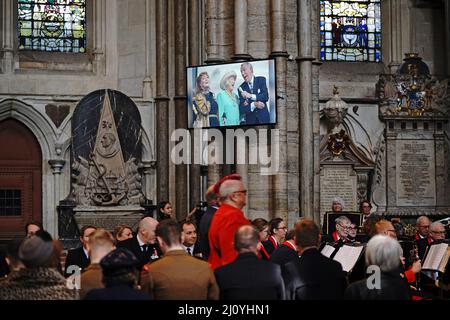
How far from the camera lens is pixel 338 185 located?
77.2ft

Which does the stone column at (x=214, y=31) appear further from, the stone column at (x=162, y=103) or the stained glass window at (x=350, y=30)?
the stained glass window at (x=350, y=30)

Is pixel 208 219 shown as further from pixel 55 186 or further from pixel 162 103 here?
pixel 162 103

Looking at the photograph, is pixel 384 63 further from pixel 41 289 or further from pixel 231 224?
pixel 41 289

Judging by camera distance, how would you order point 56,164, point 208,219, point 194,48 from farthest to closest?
point 194,48
point 56,164
point 208,219

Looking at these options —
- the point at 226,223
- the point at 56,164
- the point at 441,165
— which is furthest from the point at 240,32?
the point at 226,223

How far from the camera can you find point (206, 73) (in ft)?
58.5

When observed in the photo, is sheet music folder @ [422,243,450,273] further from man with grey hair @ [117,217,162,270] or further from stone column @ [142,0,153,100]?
stone column @ [142,0,153,100]

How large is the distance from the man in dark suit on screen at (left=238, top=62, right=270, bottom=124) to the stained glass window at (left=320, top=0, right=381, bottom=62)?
776cm

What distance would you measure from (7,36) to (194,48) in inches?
151

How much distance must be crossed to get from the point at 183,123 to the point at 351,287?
1570 centimetres

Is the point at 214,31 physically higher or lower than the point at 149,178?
higher

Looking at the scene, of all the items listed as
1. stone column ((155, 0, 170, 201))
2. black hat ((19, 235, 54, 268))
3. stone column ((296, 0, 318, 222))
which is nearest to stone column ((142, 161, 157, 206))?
stone column ((155, 0, 170, 201))

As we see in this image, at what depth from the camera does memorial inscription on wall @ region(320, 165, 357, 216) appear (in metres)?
23.3

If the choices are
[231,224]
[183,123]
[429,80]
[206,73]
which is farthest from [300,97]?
[231,224]
